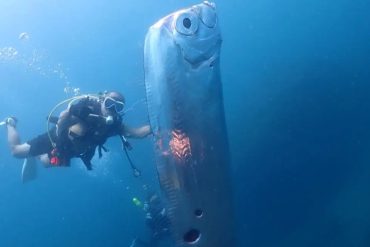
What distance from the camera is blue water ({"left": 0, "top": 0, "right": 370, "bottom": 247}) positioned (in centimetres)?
1162

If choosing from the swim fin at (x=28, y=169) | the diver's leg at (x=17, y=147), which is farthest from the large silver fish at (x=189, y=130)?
the swim fin at (x=28, y=169)

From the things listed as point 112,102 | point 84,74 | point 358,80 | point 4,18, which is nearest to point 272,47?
point 358,80

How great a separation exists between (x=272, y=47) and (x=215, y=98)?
37.3ft

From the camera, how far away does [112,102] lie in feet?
18.7

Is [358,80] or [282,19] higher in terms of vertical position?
[282,19]

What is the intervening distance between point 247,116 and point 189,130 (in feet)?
31.9

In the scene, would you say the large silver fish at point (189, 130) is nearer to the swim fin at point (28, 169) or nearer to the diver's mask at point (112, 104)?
the diver's mask at point (112, 104)

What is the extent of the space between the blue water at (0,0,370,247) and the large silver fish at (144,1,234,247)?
6.65 m

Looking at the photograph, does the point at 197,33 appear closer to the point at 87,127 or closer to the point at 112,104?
the point at 112,104

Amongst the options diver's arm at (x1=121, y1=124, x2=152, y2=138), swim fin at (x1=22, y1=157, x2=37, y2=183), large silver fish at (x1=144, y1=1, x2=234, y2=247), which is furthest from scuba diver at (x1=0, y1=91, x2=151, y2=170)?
swim fin at (x1=22, y1=157, x2=37, y2=183)

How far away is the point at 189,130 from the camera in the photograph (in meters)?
2.65

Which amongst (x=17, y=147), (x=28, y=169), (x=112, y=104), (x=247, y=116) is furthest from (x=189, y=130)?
(x=247, y=116)

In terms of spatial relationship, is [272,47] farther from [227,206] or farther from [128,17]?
[227,206]

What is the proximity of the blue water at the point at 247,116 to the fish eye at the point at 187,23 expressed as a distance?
21.6ft
